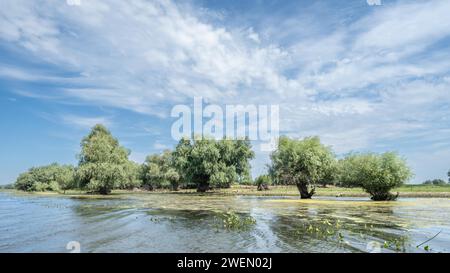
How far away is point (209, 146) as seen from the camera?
7050 centimetres

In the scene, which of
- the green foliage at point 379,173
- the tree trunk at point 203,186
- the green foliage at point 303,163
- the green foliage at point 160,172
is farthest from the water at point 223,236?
the green foliage at point 160,172

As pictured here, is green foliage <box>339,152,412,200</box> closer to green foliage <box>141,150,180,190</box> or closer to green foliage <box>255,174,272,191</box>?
green foliage <box>255,174,272,191</box>

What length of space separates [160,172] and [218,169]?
2775 centimetres

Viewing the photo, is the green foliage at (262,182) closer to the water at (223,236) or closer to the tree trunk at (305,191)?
the tree trunk at (305,191)

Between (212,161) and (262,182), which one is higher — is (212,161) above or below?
above

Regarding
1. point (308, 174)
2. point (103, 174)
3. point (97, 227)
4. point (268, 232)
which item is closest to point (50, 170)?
point (103, 174)

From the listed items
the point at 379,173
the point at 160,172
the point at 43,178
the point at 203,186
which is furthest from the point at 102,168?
the point at 43,178

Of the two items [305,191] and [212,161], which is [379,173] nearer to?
[305,191]

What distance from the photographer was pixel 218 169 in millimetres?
69312

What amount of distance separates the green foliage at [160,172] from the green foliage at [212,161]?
6385 millimetres

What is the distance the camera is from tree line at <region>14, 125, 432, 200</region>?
36.8 meters

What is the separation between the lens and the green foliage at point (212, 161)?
227ft
